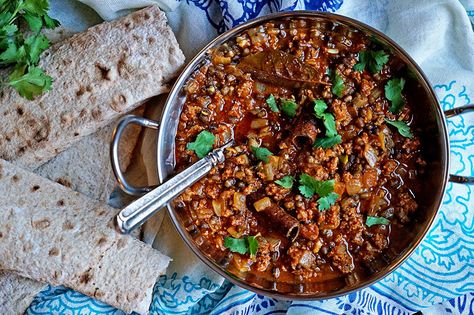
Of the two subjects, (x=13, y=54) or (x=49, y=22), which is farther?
(x=49, y=22)

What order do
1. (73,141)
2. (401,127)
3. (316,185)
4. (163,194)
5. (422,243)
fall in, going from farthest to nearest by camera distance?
(422,243) → (73,141) → (401,127) → (316,185) → (163,194)

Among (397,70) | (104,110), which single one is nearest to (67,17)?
(104,110)

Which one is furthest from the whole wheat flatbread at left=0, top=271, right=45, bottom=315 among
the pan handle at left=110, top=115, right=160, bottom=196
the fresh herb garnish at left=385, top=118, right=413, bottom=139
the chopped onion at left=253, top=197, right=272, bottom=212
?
the fresh herb garnish at left=385, top=118, right=413, bottom=139

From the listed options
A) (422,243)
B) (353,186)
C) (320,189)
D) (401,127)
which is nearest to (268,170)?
→ (320,189)

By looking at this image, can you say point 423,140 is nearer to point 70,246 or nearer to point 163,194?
point 163,194

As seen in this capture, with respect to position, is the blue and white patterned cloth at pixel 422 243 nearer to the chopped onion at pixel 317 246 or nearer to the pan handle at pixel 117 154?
the chopped onion at pixel 317 246

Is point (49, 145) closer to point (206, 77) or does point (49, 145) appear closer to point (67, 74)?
point (67, 74)

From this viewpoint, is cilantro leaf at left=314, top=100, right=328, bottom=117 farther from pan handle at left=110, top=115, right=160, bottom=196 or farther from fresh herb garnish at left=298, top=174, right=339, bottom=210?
pan handle at left=110, top=115, right=160, bottom=196
